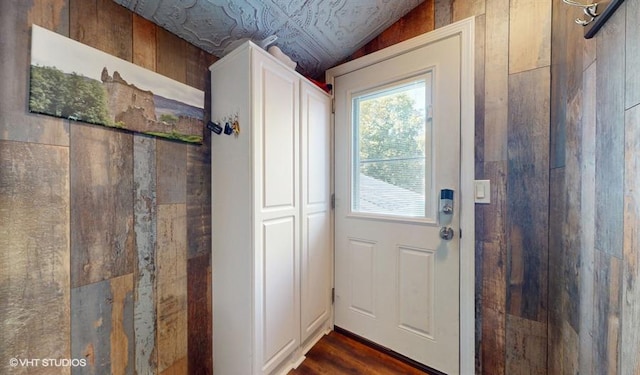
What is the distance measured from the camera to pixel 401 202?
5.08 ft

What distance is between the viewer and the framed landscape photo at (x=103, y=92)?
0.83 m

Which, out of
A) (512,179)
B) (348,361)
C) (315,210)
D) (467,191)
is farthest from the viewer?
(315,210)

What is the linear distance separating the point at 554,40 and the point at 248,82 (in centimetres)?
150

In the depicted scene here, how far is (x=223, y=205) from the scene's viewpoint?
4.32 feet

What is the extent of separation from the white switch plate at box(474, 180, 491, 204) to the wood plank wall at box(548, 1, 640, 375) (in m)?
0.25

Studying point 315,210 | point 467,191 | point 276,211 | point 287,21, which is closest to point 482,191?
point 467,191

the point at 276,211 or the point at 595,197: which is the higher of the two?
the point at 595,197

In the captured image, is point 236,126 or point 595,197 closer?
point 595,197

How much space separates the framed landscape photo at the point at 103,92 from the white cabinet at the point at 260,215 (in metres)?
0.21

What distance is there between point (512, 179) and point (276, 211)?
1.28 m

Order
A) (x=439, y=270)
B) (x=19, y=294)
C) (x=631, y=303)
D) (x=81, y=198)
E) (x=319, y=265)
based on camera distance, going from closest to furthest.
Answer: (x=631, y=303) < (x=19, y=294) < (x=81, y=198) < (x=439, y=270) < (x=319, y=265)

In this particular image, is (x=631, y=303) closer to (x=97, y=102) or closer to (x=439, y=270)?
(x=439, y=270)

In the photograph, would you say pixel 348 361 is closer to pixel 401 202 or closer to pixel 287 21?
pixel 401 202

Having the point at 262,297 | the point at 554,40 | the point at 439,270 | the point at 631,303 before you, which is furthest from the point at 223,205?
the point at 554,40
